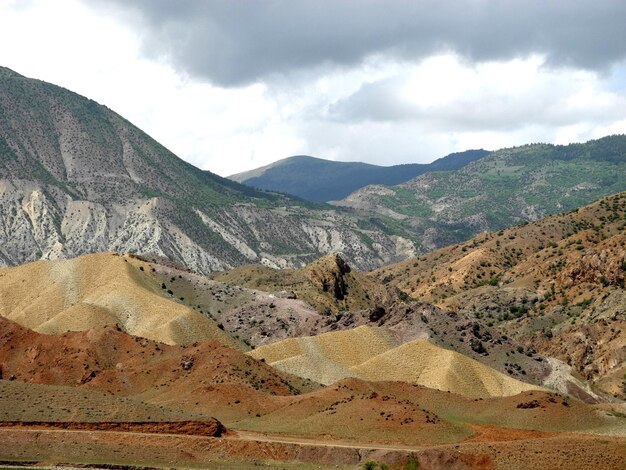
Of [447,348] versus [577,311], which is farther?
[577,311]

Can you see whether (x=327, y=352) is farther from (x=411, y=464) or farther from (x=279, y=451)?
(x=411, y=464)

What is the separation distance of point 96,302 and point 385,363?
4669 centimetres

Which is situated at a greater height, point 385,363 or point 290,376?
point 290,376

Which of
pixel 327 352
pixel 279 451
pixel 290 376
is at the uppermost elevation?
pixel 327 352

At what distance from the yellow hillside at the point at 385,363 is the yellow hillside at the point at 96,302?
13756mm

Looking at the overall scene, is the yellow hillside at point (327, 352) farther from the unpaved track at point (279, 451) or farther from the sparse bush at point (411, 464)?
the sparse bush at point (411, 464)

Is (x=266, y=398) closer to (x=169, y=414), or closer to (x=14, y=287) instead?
(x=169, y=414)

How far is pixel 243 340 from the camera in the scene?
523 ft

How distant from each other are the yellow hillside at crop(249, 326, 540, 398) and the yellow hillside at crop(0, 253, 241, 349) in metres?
13.8

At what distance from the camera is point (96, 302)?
155m

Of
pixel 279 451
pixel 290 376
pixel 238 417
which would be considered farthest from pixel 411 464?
pixel 290 376

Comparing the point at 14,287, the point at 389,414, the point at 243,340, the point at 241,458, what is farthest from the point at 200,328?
the point at 241,458

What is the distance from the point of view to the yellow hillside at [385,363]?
416 feet

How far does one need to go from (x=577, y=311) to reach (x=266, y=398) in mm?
96206
